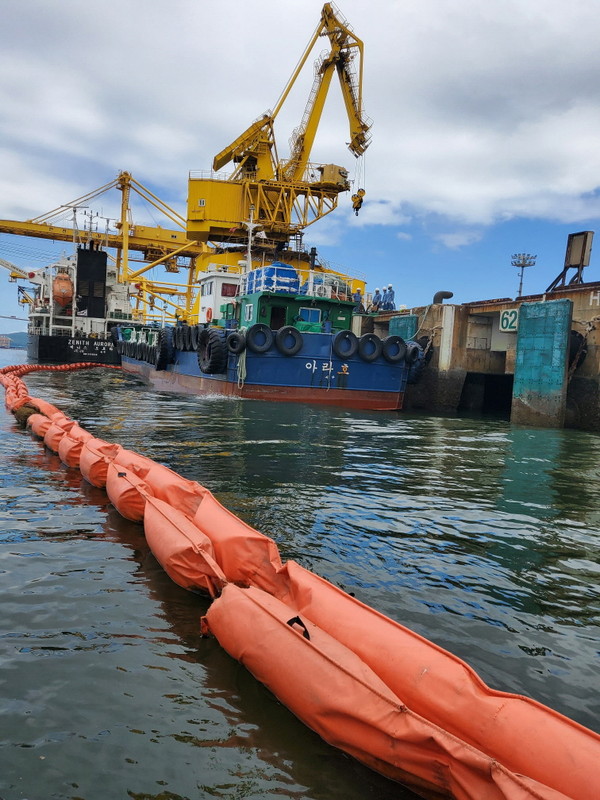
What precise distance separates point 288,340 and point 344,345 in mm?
1829

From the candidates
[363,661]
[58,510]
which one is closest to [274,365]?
[58,510]

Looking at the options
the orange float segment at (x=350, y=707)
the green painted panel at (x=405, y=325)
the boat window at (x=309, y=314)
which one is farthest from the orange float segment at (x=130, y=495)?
the green painted panel at (x=405, y=325)

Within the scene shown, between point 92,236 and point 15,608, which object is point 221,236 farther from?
point 15,608

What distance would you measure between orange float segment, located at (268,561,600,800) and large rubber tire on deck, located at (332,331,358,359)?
1648 centimetres

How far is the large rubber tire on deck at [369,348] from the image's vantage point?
20047 mm

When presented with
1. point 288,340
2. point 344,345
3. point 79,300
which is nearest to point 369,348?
point 344,345

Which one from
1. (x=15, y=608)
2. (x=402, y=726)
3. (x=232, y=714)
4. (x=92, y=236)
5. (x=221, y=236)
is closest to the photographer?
(x=402, y=726)

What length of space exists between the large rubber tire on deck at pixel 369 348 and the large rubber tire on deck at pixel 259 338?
296cm

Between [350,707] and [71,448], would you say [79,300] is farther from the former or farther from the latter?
[350,707]

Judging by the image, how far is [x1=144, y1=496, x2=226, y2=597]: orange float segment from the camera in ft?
14.1

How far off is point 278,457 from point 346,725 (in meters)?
7.55

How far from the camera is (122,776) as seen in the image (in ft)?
8.50

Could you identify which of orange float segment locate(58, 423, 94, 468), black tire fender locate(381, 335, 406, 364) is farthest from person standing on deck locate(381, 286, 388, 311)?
orange float segment locate(58, 423, 94, 468)

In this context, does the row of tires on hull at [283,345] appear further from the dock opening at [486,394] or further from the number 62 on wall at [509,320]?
the dock opening at [486,394]
